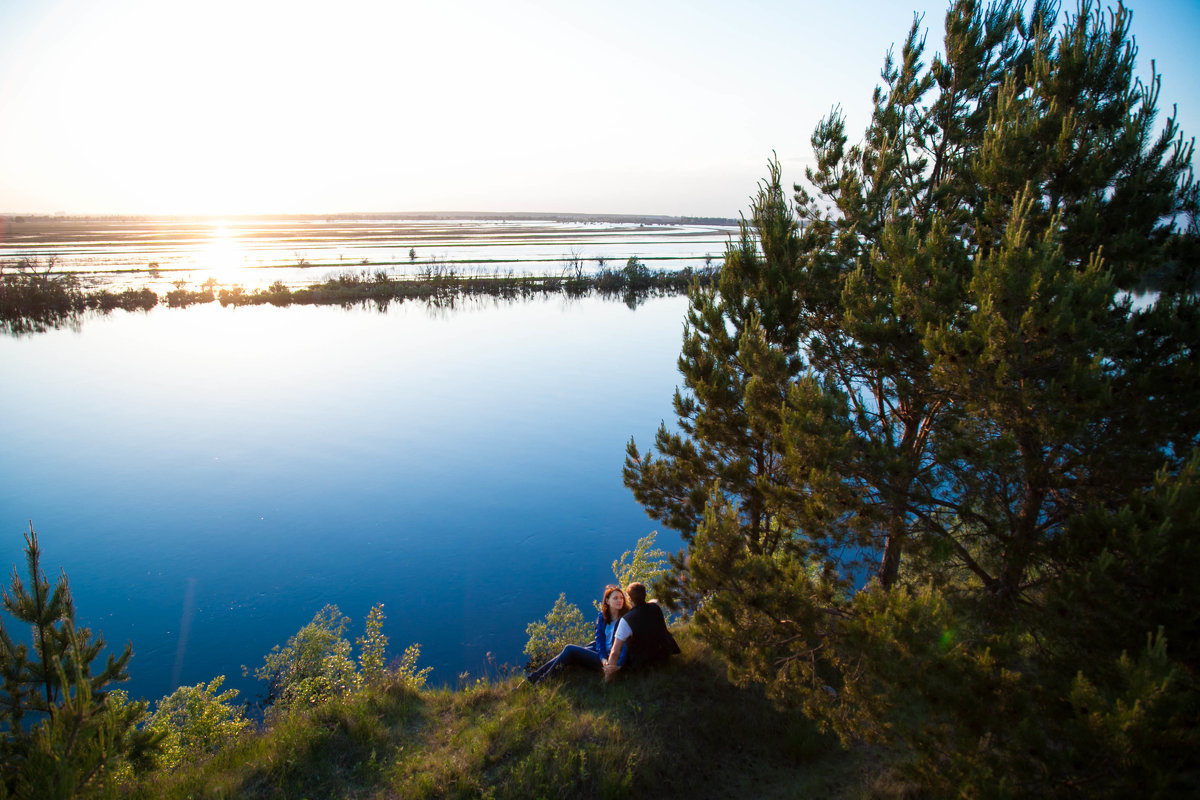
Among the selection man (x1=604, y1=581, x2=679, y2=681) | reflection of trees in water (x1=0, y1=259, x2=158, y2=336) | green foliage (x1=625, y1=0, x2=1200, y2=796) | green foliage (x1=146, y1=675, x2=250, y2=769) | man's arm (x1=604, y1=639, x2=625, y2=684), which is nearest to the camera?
green foliage (x1=625, y1=0, x2=1200, y2=796)

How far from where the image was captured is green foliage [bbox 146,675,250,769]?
18.5ft

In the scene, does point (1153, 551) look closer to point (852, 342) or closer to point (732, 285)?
point (852, 342)

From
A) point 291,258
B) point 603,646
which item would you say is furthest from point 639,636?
point 291,258

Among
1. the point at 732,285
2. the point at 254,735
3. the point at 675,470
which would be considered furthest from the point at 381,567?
the point at 732,285

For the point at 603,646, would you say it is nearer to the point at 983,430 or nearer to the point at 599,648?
the point at 599,648

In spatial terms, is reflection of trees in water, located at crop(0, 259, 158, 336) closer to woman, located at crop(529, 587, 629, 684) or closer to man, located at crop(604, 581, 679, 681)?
woman, located at crop(529, 587, 629, 684)

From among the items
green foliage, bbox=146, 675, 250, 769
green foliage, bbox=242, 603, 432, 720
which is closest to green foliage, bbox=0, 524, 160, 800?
green foliage, bbox=146, 675, 250, 769

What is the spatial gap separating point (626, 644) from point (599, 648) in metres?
0.45

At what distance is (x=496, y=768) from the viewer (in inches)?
212

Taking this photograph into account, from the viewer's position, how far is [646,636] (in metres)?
7.05

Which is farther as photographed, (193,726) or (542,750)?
(193,726)

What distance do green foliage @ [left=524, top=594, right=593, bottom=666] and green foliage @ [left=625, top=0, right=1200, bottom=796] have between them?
1629mm

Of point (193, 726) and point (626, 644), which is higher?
point (626, 644)

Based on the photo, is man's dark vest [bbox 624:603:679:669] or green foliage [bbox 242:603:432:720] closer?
green foliage [bbox 242:603:432:720]
